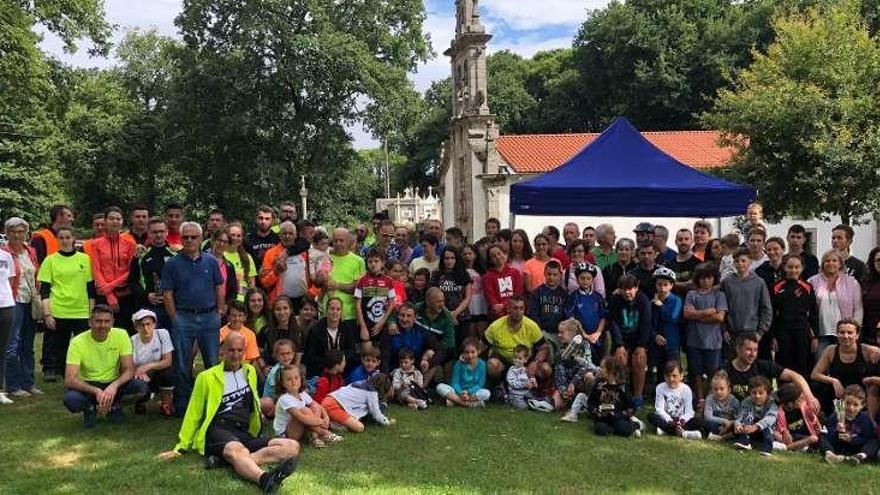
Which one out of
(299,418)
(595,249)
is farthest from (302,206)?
(299,418)

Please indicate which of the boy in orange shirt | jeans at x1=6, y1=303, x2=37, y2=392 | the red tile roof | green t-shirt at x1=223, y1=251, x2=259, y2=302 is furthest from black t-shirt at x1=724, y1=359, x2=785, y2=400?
the red tile roof

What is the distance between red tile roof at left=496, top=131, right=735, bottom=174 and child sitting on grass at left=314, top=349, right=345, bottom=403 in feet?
83.6

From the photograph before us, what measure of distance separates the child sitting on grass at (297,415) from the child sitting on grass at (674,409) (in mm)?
2802

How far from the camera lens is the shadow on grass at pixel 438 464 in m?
5.03

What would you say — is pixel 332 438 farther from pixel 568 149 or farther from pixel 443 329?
pixel 568 149

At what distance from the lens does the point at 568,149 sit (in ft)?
113

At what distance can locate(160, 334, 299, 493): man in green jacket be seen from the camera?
5.22 m

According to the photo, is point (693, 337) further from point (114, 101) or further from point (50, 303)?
point (114, 101)

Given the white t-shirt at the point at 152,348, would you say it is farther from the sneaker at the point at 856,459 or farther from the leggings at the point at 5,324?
Answer: the sneaker at the point at 856,459

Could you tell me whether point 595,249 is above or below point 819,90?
below

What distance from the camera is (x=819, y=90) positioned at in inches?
717

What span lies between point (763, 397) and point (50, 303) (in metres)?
6.69

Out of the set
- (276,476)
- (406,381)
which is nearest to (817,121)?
(406,381)

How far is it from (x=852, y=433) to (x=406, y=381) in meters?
3.89
